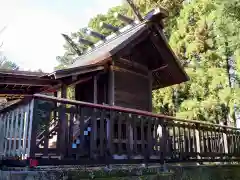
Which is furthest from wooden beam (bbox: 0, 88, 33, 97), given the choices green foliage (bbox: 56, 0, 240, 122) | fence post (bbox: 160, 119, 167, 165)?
green foliage (bbox: 56, 0, 240, 122)

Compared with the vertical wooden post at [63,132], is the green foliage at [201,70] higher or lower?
higher

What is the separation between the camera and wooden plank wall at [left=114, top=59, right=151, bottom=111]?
853cm

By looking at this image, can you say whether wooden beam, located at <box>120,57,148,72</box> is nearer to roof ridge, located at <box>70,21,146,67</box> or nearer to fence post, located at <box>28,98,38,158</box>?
roof ridge, located at <box>70,21,146,67</box>

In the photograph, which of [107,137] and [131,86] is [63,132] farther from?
[131,86]

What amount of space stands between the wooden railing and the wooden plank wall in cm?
225

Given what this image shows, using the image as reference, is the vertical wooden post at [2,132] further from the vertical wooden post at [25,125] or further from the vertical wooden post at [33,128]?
the vertical wooden post at [33,128]

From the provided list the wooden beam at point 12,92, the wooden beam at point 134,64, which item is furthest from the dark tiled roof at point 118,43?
the wooden beam at point 12,92

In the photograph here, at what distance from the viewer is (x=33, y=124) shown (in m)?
3.86

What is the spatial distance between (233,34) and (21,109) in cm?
659

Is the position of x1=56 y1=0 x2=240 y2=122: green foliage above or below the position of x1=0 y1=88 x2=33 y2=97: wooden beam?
above

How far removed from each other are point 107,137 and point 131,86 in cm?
413

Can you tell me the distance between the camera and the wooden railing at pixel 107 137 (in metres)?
4.05

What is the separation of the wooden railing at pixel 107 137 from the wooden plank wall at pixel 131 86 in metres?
2.25

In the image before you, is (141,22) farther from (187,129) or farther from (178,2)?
(178,2)
